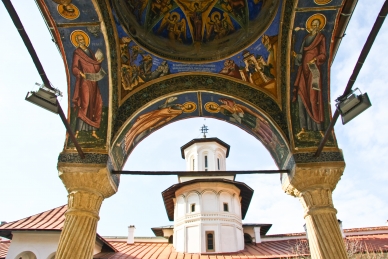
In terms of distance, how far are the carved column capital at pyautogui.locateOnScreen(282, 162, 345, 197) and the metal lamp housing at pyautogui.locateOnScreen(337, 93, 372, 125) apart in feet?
5.53

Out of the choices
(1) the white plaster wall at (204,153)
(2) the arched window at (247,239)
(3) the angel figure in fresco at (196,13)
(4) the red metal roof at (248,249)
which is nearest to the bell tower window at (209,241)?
(4) the red metal roof at (248,249)

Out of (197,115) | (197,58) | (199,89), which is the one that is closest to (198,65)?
(197,58)

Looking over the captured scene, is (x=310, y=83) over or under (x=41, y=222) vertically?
under

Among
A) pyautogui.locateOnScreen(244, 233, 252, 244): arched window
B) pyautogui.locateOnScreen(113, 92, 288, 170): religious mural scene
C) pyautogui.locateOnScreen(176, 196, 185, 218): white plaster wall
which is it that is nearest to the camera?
pyautogui.locateOnScreen(113, 92, 288, 170): religious mural scene

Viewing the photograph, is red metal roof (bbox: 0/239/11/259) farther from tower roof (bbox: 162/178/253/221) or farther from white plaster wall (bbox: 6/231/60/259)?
tower roof (bbox: 162/178/253/221)

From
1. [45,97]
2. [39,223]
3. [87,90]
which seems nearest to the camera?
[45,97]

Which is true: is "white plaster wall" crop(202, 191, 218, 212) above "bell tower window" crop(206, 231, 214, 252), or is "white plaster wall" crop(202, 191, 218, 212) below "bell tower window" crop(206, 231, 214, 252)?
above

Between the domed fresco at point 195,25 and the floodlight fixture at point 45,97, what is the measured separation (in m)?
2.54

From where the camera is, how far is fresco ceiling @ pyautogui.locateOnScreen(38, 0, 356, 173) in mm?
6145

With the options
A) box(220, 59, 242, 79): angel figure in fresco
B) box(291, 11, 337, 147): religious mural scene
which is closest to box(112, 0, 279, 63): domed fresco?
box(220, 59, 242, 79): angel figure in fresco

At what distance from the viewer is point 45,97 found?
4.34m

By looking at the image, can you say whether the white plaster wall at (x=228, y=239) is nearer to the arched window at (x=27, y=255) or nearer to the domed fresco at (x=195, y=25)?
the arched window at (x=27, y=255)

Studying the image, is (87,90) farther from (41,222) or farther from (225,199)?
(225,199)

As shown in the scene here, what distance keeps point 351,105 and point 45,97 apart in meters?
3.75
